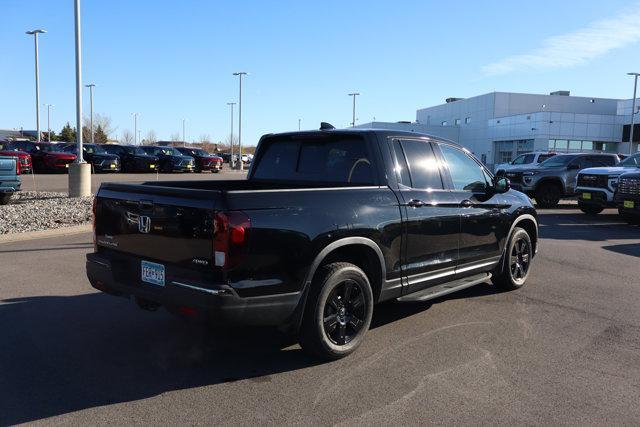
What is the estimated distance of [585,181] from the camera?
16.0m

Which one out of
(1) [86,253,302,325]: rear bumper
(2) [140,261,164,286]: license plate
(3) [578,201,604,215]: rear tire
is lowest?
(3) [578,201,604,215]: rear tire

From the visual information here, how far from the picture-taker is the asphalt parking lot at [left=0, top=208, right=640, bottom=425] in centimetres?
359

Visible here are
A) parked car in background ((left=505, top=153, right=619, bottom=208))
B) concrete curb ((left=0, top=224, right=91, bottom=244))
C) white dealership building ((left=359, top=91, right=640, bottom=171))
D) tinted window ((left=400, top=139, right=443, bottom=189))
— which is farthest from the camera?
white dealership building ((left=359, top=91, right=640, bottom=171))

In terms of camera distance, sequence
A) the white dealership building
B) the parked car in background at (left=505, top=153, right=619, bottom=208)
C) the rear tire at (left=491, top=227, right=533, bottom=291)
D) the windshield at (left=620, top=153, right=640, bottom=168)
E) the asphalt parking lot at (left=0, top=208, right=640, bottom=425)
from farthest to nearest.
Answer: the white dealership building
the parked car in background at (left=505, top=153, right=619, bottom=208)
the windshield at (left=620, top=153, right=640, bottom=168)
the rear tire at (left=491, top=227, right=533, bottom=291)
the asphalt parking lot at (left=0, top=208, right=640, bottom=425)

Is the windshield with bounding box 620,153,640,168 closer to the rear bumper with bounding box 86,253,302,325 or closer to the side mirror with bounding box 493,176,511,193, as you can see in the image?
the side mirror with bounding box 493,176,511,193

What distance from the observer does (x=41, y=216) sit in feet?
39.7

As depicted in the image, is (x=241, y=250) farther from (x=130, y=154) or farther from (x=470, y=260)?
(x=130, y=154)

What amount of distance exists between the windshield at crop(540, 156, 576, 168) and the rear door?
48.3ft

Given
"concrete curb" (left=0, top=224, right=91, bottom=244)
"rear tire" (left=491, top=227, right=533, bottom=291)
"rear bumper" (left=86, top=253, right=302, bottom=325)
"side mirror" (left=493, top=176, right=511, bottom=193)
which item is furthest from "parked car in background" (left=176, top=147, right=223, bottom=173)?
"rear bumper" (left=86, top=253, right=302, bottom=325)

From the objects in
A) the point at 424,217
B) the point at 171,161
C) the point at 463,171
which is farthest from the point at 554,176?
the point at 171,161

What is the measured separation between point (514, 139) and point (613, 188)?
4892 cm

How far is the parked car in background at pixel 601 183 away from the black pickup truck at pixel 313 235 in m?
10.4

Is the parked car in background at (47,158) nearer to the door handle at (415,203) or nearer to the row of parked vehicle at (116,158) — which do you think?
the row of parked vehicle at (116,158)

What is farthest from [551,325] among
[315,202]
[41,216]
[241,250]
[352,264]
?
[41,216]
